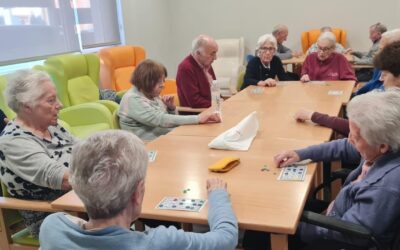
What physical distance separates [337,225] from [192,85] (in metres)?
2.36

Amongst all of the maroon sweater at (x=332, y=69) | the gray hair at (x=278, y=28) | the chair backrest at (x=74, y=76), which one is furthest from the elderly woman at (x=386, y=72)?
the gray hair at (x=278, y=28)

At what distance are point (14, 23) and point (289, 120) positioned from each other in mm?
3458

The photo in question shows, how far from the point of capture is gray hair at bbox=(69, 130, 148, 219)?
1.00 m

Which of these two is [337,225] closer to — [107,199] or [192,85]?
[107,199]

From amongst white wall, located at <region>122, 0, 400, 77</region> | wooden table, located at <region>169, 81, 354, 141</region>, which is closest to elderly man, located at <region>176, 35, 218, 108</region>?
wooden table, located at <region>169, 81, 354, 141</region>

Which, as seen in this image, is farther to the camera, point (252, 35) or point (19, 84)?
point (252, 35)

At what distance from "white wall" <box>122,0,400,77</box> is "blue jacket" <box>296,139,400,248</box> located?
5.37 metres

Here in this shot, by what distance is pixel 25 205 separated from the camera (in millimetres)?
1816

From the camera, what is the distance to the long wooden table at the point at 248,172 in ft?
4.72

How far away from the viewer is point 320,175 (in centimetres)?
243

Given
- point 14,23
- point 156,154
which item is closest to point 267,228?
point 156,154

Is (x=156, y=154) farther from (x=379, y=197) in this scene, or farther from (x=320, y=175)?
(x=379, y=197)

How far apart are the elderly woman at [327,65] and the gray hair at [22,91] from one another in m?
2.80

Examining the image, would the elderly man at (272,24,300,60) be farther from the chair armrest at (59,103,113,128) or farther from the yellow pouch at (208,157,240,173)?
the yellow pouch at (208,157,240,173)
